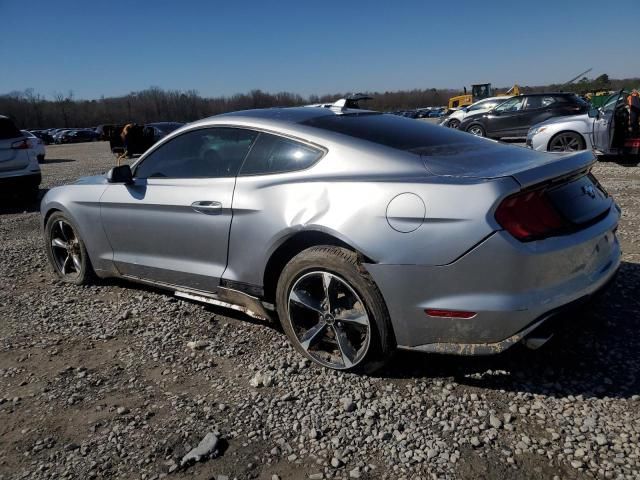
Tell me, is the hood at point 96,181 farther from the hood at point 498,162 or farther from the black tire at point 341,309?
the hood at point 498,162

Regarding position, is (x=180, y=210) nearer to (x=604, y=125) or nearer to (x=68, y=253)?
(x=68, y=253)

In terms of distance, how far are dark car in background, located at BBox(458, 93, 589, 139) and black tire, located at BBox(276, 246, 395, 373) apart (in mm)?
14465

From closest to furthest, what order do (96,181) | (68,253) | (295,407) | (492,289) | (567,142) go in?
(492,289), (295,407), (96,181), (68,253), (567,142)

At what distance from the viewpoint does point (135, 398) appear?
285 centimetres

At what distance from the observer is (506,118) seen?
16.4m

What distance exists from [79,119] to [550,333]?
4375 inches

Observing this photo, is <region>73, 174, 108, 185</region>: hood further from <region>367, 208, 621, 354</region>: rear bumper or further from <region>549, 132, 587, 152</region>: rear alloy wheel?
<region>549, 132, 587, 152</region>: rear alloy wheel

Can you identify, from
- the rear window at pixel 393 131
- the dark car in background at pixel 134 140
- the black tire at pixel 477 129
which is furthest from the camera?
the dark car in background at pixel 134 140

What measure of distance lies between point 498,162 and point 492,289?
78 centimetres

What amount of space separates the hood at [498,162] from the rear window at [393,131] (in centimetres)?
10

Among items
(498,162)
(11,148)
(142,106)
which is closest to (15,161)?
(11,148)

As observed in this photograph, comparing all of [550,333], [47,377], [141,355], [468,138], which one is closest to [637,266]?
[468,138]

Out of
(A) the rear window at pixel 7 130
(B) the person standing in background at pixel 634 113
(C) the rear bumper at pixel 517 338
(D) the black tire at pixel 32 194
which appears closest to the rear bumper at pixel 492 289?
(C) the rear bumper at pixel 517 338

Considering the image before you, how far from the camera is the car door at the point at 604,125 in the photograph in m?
9.54
